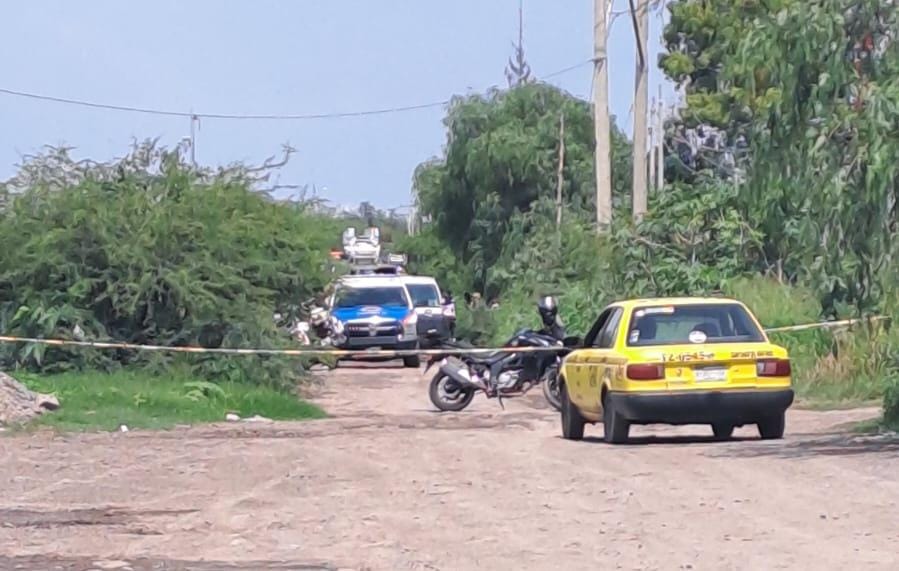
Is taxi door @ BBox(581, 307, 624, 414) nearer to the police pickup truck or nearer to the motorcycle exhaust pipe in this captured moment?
the motorcycle exhaust pipe

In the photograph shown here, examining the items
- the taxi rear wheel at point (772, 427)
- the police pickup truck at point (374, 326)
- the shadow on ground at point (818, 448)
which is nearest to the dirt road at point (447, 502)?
the shadow on ground at point (818, 448)

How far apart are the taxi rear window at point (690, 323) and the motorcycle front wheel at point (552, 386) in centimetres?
761

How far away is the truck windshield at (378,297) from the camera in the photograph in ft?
134

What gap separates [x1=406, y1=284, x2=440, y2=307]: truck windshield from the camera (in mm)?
42812

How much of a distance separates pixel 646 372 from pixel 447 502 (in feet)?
16.1

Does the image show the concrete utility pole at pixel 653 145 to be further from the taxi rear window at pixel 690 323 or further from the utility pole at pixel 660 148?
the taxi rear window at pixel 690 323

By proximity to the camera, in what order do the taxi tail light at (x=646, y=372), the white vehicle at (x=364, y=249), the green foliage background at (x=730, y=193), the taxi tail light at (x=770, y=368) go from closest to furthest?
the green foliage background at (x=730, y=193) < the taxi tail light at (x=646, y=372) < the taxi tail light at (x=770, y=368) < the white vehicle at (x=364, y=249)

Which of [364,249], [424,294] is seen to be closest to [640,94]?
[424,294]

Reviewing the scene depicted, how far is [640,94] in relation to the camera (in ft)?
113

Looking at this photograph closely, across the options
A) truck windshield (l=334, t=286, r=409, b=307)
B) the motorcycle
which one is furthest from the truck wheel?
truck windshield (l=334, t=286, r=409, b=307)

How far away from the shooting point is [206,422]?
24.4 m

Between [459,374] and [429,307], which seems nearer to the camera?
[459,374]

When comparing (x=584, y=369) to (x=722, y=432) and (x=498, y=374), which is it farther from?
(x=498, y=374)

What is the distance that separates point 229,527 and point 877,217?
704 cm
